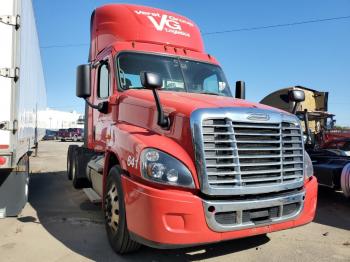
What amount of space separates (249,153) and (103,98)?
9.75 ft

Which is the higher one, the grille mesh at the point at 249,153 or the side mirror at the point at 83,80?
the side mirror at the point at 83,80

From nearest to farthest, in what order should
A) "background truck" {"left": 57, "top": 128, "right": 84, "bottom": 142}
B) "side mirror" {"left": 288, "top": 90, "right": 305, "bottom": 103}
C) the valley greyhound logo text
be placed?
"side mirror" {"left": 288, "top": 90, "right": 305, "bottom": 103} → the valley greyhound logo text → "background truck" {"left": 57, "top": 128, "right": 84, "bottom": 142}

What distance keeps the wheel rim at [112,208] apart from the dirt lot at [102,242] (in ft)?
1.15

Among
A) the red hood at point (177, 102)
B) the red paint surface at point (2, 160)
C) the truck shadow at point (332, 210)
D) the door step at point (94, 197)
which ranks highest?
the red hood at point (177, 102)

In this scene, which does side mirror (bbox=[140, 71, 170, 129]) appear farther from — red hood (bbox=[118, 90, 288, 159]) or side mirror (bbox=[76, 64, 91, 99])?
side mirror (bbox=[76, 64, 91, 99])

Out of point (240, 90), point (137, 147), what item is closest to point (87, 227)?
point (137, 147)

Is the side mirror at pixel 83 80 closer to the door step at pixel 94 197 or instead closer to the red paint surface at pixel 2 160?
the red paint surface at pixel 2 160

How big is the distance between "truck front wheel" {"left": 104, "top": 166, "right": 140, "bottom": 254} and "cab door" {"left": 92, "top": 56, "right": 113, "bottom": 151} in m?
0.98

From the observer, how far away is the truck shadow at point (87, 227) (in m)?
4.53

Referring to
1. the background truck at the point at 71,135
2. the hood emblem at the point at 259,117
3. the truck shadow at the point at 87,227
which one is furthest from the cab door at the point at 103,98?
the background truck at the point at 71,135

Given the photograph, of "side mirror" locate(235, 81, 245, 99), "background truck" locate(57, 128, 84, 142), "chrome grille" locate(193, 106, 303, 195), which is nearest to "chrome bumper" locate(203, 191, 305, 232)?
"chrome grille" locate(193, 106, 303, 195)

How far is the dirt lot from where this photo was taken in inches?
177

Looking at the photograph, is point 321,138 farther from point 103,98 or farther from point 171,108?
point 171,108

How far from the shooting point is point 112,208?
4645 mm
